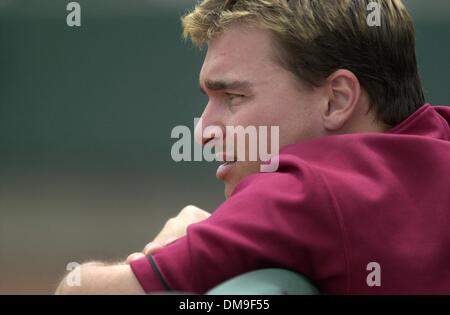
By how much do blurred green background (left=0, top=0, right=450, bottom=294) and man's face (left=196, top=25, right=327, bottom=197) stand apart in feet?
10.3

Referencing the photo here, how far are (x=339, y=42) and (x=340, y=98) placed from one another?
0.13 metres

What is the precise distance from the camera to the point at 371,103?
1625 mm

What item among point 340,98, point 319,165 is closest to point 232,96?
point 340,98

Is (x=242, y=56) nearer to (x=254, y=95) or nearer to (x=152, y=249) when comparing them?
(x=254, y=95)

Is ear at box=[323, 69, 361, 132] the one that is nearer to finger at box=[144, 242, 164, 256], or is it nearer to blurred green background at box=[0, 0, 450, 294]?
finger at box=[144, 242, 164, 256]

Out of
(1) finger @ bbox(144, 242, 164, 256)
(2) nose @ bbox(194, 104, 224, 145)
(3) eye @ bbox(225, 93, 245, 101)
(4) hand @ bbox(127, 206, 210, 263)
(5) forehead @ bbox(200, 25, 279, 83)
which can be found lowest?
(1) finger @ bbox(144, 242, 164, 256)

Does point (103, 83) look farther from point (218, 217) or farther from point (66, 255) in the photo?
point (218, 217)

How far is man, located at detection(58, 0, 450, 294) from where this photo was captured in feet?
4.06

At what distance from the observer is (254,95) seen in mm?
1592

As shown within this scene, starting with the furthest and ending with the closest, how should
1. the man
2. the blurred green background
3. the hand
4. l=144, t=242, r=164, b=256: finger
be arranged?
the blurred green background → the hand → l=144, t=242, r=164, b=256: finger → the man

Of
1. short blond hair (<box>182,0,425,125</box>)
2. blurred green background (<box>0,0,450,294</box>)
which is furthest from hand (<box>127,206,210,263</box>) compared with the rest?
blurred green background (<box>0,0,450,294</box>)

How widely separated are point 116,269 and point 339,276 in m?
0.39
